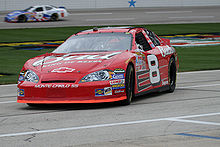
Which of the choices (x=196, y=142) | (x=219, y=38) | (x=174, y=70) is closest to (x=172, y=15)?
(x=219, y=38)

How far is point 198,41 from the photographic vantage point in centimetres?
2594

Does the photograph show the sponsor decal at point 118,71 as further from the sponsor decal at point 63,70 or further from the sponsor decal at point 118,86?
the sponsor decal at point 63,70

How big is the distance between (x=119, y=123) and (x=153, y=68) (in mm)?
3033

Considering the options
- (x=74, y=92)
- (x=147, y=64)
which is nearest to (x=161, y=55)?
(x=147, y=64)

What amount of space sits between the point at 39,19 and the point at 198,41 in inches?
614

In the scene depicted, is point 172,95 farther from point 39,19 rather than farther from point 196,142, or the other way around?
point 39,19

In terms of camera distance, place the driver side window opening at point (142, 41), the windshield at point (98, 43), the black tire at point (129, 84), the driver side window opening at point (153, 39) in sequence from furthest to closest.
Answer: the driver side window opening at point (153, 39), the driver side window opening at point (142, 41), the windshield at point (98, 43), the black tire at point (129, 84)

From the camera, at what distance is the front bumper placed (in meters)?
7.94

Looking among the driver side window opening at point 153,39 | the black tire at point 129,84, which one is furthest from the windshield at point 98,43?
the driver side window opening at point 153,39

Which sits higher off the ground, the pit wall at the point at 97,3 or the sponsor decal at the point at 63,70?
the sponsor decal at the point at 63,70

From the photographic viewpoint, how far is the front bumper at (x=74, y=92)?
794cm

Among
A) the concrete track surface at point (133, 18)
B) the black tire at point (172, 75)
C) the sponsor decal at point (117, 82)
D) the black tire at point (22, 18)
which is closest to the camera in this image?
the sponsor decal at point (117, 82)

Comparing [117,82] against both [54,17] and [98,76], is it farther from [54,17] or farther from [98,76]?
[54,17]

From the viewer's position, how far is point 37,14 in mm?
38000
